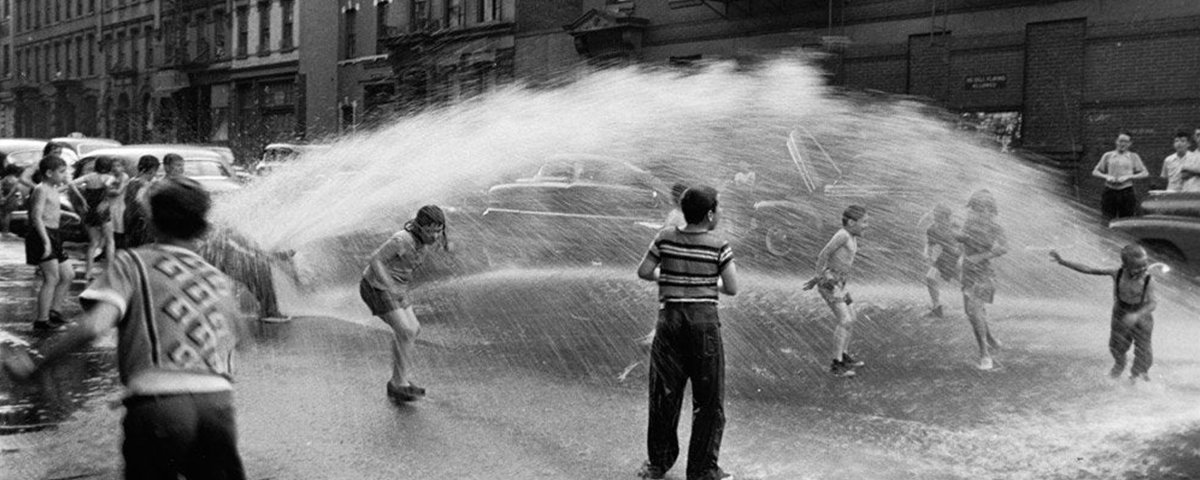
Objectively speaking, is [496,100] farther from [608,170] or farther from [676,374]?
[676,374]

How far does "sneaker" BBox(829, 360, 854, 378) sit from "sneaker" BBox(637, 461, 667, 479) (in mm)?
3128

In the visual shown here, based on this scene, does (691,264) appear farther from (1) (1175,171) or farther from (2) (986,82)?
(2) (986,82)

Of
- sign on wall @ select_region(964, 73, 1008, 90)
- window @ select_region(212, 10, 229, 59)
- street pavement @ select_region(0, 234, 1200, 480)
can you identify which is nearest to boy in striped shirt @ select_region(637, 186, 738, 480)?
street pavement @ select_region(0, 234, 1200, 480)

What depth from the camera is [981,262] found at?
30.8 ft

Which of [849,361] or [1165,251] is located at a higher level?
[1165,251]

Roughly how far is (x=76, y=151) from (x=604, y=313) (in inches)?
726

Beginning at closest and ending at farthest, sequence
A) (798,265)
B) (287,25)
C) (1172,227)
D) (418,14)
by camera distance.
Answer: (1172,227)
(798,265)
(418,14)
(287,25)

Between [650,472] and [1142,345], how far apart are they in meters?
4.07

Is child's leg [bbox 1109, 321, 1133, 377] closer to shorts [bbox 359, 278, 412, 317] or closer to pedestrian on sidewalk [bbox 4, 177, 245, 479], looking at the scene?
shorts [bbox 359, 278, 412, 317]

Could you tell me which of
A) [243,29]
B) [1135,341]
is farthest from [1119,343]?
[243,29]

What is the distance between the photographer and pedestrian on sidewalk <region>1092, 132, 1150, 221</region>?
15523mm

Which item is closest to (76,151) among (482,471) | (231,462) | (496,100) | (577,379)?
(496,100)

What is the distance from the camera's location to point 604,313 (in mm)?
12391

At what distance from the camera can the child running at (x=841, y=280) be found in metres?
9.16
